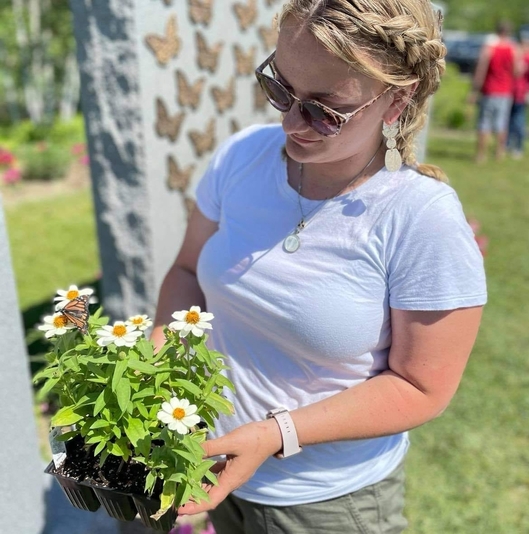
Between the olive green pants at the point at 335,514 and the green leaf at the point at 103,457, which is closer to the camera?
the green leaf at the point at 103,457

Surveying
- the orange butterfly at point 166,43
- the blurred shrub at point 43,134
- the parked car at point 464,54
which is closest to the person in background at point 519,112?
the blurred shrub at point 43,134

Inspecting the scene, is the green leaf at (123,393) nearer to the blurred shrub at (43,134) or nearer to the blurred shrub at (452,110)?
the blurred shrub at (43,134)

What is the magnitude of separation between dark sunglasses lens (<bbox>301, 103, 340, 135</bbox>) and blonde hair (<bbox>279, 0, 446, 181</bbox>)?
109 mm

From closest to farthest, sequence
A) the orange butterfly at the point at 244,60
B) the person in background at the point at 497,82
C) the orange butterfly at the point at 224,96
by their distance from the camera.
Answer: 1. the orange butterfly at the point at 224,96
2. the orange butterfly at the point at 244,60
3. the person in background at the point at 497,82

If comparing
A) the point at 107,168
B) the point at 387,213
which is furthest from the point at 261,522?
the point at 107,168

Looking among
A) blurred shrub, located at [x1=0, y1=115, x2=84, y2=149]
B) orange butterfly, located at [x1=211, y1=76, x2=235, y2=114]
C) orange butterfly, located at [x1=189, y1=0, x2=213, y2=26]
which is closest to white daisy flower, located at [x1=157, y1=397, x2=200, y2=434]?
orange butterfly, located at [x1=189, y1=0, x2=213, y2=26]

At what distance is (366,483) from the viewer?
153 cm

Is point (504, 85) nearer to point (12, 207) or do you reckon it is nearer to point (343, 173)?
point (12, 207)

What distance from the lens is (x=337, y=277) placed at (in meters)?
1.33

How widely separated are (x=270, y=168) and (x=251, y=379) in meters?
0.53

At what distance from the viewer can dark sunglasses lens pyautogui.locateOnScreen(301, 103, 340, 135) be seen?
1236 millimetres

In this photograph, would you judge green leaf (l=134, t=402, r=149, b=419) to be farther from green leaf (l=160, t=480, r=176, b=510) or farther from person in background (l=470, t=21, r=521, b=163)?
person in background (l=470, t=21, r=521, b=163)

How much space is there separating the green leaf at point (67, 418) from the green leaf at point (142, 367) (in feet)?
0.50

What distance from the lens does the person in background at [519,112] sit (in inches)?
368
